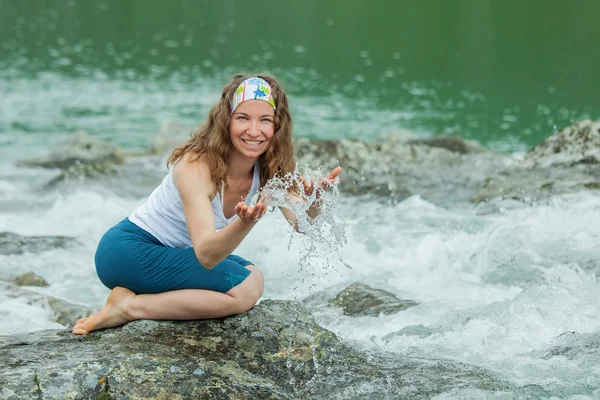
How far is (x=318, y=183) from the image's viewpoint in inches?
204

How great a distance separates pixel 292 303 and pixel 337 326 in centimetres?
110

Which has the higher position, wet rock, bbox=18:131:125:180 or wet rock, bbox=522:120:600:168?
wet rock, bbox=18:131:125:180

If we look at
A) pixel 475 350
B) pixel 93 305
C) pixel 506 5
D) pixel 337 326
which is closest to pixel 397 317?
pixel 337 326

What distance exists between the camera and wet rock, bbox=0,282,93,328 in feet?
23.0

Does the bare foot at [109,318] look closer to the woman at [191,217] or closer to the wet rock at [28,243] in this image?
the woman at [191,217]

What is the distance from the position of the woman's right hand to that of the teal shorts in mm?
812

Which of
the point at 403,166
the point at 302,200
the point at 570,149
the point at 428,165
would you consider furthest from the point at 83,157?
the point at 302,200

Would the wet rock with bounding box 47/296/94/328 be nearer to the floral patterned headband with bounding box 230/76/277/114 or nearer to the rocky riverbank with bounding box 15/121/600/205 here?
the floral patterned headband with bounding box 230/76/277/114

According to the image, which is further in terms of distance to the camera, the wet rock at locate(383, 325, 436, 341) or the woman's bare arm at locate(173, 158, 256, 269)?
the wet rock at locate(383, 325, 436, 341)

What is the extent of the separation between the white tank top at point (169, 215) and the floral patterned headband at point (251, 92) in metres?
0.46

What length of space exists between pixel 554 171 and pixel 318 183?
7.91 metres

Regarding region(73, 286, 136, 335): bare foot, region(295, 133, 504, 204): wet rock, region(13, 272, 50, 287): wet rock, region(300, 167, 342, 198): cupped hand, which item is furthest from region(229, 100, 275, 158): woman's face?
region(295, 133, 504, 204): wet rock

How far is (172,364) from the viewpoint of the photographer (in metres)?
4.46

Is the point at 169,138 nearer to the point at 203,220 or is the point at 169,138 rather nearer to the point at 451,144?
the point at 451,144
